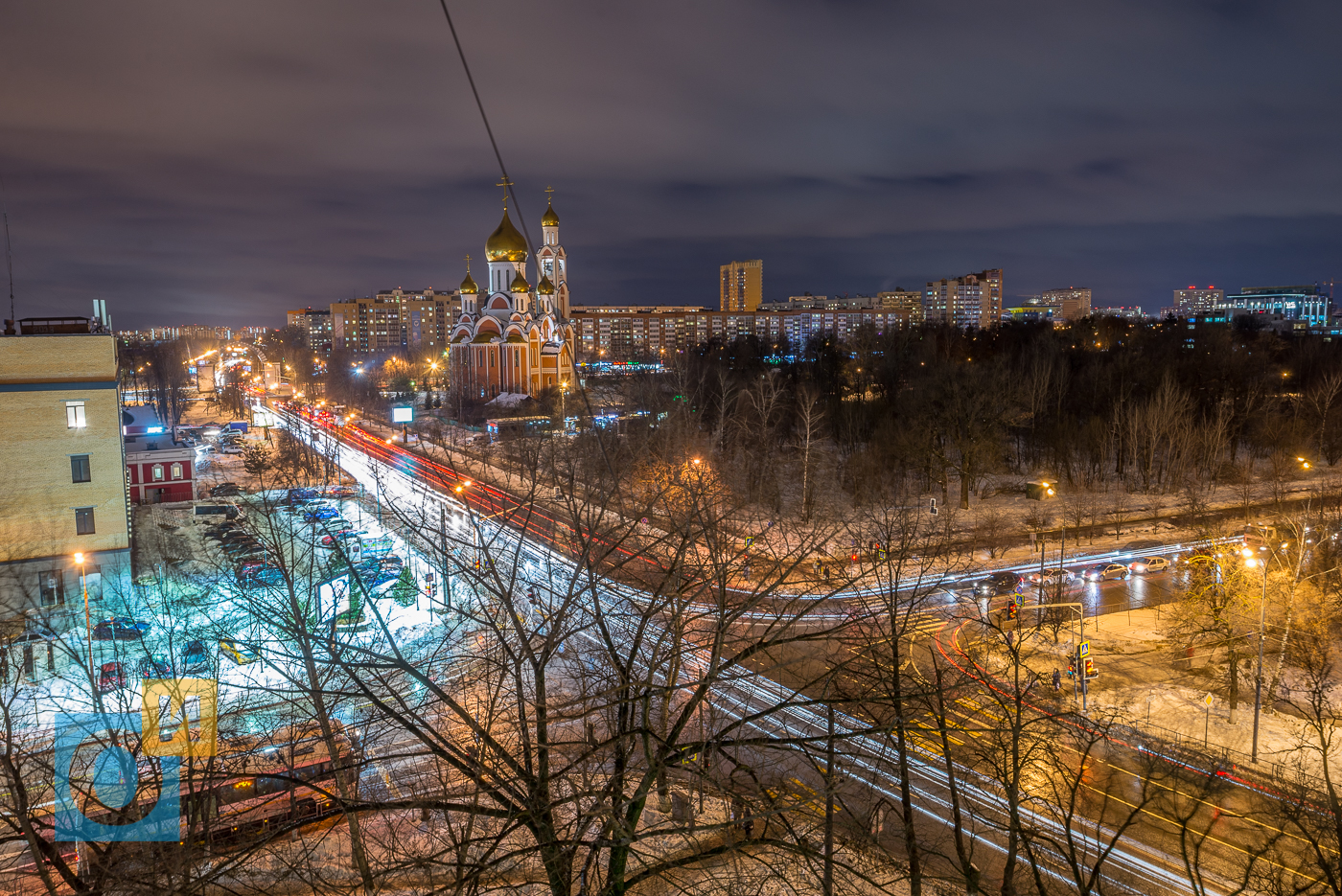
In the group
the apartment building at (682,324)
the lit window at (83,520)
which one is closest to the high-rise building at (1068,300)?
the apartment building at (682,324)

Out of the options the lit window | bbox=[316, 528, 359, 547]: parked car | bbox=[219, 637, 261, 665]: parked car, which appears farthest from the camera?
the lit window

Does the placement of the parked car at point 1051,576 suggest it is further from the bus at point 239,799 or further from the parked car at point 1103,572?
→ the bus at point 239,799

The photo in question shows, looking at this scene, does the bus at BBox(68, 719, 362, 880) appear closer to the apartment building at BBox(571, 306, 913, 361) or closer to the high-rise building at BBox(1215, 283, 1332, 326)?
the apartment building at BBox(571, 306, 913, 361)

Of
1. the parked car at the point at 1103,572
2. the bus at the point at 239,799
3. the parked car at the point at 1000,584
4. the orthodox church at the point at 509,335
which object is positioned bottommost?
the parked car at the point at 1103,572

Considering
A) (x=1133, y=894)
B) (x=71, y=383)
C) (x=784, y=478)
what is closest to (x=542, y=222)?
(x=784, y=478)

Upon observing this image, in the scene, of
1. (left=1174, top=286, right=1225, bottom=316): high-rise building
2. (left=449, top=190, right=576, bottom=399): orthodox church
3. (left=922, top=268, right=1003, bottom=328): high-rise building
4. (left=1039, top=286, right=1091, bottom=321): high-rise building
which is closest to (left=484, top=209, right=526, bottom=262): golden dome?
(left=449, top=190, right=576, bottom=399): orthodox church

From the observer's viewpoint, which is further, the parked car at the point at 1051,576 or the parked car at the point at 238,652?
the parked car at the point at 1051,576
